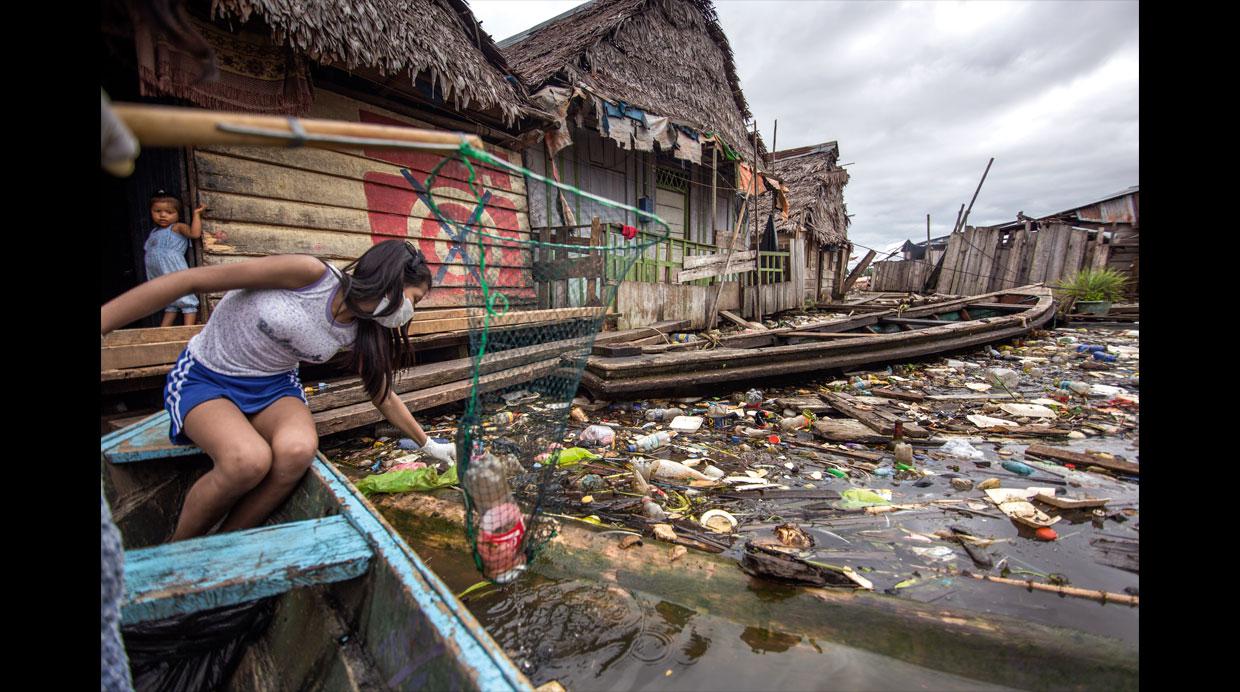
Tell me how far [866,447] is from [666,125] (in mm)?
5826

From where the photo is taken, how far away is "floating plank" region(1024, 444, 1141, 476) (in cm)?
305

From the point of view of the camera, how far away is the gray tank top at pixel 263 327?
1875 mm

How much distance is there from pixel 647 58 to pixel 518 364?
8.29 meters

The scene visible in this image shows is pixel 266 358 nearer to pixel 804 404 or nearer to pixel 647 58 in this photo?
pixel 804 404

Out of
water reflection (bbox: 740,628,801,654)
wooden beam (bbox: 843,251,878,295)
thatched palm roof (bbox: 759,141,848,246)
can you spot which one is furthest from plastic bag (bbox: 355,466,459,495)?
wooden beam (bbox: 843,251,878,295)

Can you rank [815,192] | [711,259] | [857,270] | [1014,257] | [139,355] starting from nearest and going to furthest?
1. [139,355]
2. [711,259]
3. [1014,257]
4. [815,192]
5. [857,270]

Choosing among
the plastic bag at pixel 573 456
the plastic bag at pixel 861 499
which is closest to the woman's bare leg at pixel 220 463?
the plastic bag at pixel 573 456

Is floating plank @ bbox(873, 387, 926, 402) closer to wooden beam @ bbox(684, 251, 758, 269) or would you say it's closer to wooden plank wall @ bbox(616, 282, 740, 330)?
wooden plank wall @ bbox(616, 282, 740, 330)

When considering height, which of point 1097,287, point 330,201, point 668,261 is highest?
point 330,201

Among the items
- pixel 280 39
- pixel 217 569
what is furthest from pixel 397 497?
pixel 280 39

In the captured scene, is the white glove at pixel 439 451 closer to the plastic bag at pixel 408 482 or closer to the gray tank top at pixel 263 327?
the plastic bag at pixel 408 482

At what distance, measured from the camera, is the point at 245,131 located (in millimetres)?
738

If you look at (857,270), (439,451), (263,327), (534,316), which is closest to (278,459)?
(263,327)

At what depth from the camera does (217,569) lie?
1243 mm
